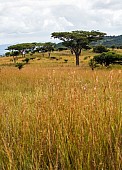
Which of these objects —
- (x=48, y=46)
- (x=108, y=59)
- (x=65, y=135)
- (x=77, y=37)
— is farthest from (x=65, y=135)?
(x=48, y=46)

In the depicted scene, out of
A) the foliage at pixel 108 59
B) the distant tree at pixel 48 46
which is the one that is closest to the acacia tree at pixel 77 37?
the foliage at pixel 108 59

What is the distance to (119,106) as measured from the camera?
359 cm

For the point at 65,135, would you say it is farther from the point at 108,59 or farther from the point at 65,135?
the point at 108,59

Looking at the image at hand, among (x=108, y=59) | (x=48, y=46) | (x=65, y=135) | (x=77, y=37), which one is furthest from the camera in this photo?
(x=48, y=46)

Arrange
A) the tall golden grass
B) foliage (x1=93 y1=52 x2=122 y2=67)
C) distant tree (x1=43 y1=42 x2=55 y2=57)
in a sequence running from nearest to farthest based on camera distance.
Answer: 1. the tall golden grass
2. foliage (x1=93 y1=52 x2=122 y2=67)
3. distant tree (x1=43 y1=42 x2=55 y2=57)

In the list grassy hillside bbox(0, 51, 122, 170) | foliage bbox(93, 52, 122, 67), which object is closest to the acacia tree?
foliage bbox(93, 52, 122, 67)

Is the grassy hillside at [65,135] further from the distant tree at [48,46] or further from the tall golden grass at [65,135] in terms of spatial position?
the distant tree at [48,46]

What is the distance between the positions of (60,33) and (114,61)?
10156mm

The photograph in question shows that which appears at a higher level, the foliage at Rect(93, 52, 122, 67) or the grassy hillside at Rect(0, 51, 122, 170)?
the grassy hillside at Rect(0, 51, 122, 170)

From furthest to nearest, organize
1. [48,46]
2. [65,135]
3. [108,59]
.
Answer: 1. [48,46]
2. [108,59]
3. [65,135]

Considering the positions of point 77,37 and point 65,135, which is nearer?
point 65,135

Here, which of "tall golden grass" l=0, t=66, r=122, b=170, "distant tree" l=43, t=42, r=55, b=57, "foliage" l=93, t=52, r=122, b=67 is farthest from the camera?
"distant tree" l=43, t=42, r=55, b=57

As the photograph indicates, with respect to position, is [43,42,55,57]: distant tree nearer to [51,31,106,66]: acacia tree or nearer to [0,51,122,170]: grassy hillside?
[51,31,106,66]: acacia tree

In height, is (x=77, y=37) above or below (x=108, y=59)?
above
